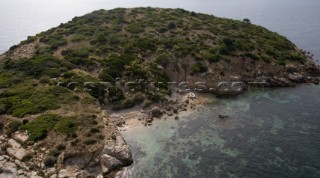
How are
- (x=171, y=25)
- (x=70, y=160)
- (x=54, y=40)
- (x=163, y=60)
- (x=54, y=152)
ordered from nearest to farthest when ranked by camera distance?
(x=70, y=160) < (x=54, y=152) < (x=163, y=60) < (x=54, y=40) < (x=171, y=25)

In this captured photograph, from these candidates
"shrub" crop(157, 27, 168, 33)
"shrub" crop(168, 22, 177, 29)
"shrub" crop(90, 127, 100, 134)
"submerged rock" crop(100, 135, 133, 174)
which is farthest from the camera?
"shrub" crop(168, 22, 177, 29)

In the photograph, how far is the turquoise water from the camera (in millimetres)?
40000

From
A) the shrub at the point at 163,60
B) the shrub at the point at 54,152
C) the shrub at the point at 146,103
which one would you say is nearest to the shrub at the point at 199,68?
the shrub at the point at 163,60

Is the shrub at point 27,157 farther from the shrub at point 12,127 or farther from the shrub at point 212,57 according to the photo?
the shrub at point 212,57

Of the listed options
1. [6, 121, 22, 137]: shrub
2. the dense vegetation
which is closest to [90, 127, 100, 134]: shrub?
the dense vegetation

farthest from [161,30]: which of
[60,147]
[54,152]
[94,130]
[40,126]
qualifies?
[54,152]

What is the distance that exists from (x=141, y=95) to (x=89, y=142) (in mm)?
19506

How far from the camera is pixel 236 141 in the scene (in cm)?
4675

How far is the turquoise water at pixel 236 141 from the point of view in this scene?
131 feet

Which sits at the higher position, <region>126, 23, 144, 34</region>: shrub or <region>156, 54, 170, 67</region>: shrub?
<region>126, 23, 144, 34</region>: shrub

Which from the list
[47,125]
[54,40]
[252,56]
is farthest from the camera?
[54,40]

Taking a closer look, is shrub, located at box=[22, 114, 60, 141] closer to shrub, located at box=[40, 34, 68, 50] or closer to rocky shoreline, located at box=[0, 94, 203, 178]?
rocky shoreline, located at box=[0, 94, 203, 178]

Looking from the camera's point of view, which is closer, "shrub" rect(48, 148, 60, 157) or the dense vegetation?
"shrub" rect(48, 148, 60, 157)

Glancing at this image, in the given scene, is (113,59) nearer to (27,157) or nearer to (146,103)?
(146,103)
